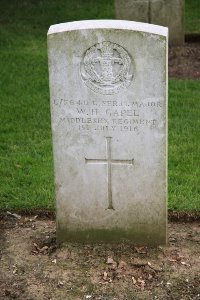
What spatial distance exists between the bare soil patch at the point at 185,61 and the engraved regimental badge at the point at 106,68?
534 centimetres

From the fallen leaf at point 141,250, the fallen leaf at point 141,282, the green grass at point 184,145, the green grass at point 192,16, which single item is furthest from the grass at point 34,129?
the green grass at point 192,16

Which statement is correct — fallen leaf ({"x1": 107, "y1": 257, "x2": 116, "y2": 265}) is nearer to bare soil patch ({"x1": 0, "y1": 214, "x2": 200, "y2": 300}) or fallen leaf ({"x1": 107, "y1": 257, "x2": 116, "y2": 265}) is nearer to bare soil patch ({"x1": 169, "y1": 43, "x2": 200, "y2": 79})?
bare soil patch ({"x1": 0, "y1": 214, "x2": 200, "y2": 300})

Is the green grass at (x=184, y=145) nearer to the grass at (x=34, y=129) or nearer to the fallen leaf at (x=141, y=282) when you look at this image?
the grass at (x=34, y=129)

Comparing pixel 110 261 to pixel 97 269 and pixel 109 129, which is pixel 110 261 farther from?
pixel 109 129

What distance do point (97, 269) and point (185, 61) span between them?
6546 mm

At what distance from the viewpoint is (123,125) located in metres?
5.05

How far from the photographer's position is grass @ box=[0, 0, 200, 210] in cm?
646

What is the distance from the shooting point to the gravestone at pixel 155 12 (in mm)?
11578

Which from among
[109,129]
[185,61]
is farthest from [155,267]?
[185,61]

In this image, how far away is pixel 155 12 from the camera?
38.2 feet

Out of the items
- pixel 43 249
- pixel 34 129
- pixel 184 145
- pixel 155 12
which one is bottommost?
pixel 43 249

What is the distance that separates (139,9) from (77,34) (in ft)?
22.9

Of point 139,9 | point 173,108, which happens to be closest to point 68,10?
point 139,9

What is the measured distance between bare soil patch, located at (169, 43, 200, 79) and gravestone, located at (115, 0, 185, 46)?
388 mm
